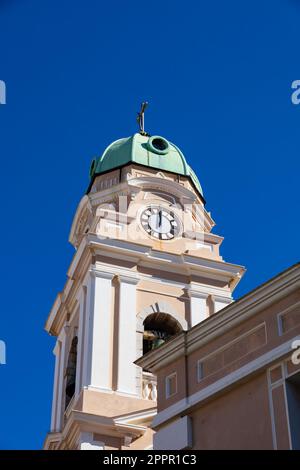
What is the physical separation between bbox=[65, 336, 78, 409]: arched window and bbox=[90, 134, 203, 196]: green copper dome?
637 centimetres

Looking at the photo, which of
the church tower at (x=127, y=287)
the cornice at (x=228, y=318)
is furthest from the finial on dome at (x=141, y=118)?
the cornice at (x=228, y=318)

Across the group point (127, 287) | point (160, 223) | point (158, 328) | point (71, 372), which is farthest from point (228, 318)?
point (160, 223)

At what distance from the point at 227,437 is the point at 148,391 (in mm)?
9324

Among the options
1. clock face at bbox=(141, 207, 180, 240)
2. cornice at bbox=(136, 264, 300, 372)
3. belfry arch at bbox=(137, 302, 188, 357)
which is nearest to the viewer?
cornice at bbox=(136, 264, 300, 372)

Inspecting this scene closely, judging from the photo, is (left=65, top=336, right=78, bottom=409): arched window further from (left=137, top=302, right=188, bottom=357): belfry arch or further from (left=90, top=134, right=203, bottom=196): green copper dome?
(left=90, top=134, right=203, bottom=196): green copper dome

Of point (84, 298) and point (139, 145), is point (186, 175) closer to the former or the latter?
point (139, 145)

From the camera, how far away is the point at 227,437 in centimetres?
1625

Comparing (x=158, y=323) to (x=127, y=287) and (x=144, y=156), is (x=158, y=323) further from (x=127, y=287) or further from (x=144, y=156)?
(x=144, y=156)

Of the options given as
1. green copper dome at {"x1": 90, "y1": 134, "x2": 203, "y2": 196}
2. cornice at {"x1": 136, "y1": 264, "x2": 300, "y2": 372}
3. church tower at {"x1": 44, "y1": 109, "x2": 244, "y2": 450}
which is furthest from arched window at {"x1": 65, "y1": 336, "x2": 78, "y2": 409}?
cornice at {"x1": 136, "y1": 264, "x2": 300, "y2": 372}

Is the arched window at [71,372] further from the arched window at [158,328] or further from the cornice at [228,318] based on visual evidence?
the cornice at [228,318]

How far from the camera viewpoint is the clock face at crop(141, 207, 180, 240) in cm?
2994

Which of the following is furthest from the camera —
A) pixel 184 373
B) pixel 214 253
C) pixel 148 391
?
pixel 214 253
